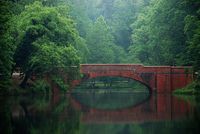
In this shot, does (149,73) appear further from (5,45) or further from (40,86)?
(5,45)

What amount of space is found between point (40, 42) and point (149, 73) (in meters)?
15.4

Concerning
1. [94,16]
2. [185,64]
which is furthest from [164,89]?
[94,16]

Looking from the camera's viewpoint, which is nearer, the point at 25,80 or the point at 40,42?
the point at 40,42

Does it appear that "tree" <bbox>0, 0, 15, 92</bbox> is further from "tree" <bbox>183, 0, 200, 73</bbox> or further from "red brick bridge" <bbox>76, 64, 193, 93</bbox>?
"red brick bridge" <bbox>76, 64, 193, 93</bbox>

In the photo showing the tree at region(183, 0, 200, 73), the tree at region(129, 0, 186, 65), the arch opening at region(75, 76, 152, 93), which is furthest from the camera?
the arch opening at region(75, 76, 152, 93)

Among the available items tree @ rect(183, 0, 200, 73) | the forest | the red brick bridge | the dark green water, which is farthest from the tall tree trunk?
the dark green water

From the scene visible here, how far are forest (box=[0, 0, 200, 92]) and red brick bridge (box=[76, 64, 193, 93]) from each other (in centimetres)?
165

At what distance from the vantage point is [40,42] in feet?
162

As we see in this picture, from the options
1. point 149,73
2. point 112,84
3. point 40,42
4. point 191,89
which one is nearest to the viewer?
point 40,42

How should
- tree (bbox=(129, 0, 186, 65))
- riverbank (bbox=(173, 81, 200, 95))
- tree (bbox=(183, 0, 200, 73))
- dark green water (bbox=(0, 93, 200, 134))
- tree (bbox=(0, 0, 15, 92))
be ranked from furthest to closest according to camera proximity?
tree (bbox=(129, 0, 186, 65)), riverbank (bbox=(173, 81, 200, 95)), tree (bbox=(183, 0, 200, 73)), tree (bbox=(0, 0, 15, 92)), dark green water (bbox=(0, 93, 200, 134))

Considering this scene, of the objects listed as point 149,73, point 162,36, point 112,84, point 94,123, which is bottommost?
point 94,123

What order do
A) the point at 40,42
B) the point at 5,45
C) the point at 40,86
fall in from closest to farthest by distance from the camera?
the point at 5,45 → the point at 40,42 → the point at 40,86

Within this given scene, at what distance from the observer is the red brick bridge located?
59125 mm

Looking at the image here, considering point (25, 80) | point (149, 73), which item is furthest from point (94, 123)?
point (149, 73)
